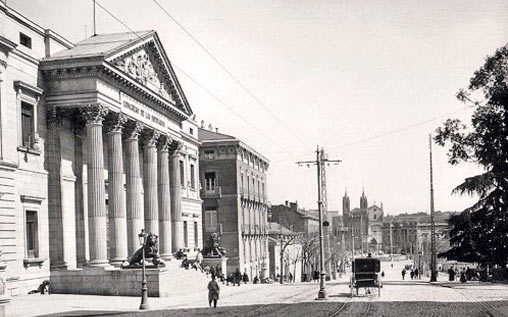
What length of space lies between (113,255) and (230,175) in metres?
34.8

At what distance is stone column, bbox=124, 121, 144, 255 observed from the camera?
130 feet

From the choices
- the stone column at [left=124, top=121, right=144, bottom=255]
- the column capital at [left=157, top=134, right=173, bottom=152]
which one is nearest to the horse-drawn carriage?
the stone column at [left=124, top=121, right=144, bottom=255]

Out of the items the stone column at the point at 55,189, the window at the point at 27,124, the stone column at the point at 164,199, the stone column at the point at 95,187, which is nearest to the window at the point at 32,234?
the stone column at the point at 55,189

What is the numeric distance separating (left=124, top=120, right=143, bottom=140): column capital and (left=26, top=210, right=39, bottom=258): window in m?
8.80

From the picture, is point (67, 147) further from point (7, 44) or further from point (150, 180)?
point (7, 44)

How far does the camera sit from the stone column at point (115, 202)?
36.3 meters

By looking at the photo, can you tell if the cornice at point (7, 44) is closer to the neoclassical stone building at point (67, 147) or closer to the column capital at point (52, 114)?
the neoclassical stone building at point (67, 147)

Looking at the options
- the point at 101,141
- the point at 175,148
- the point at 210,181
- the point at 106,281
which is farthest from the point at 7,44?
the point at 210,181

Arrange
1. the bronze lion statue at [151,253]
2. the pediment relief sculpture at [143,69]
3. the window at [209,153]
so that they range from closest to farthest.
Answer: the bronze lion statue at [151,253]
the pediment relief sculpture at [143,69]
the window at [209,153]

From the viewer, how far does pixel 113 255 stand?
→ 1431 inches

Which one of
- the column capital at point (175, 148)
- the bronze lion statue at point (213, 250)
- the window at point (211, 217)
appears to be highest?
the column capital at point (175, 148)

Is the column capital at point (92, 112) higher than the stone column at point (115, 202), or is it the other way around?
the column capital at point (92, 112)

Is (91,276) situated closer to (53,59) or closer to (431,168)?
(53,59)

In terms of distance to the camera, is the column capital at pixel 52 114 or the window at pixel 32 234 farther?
the column capital at pixel 52 114
